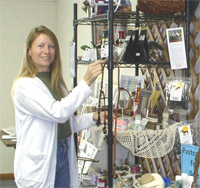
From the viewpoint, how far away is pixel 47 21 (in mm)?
5102

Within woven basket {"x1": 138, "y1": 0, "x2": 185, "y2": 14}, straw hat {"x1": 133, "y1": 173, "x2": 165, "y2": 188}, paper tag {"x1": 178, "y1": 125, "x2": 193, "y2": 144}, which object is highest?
woven basket {"x1": 138, "y1": 0, "x2": 185, "y2": 14}

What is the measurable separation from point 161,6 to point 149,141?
0.68 m

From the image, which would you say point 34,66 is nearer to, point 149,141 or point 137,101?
point 137,101

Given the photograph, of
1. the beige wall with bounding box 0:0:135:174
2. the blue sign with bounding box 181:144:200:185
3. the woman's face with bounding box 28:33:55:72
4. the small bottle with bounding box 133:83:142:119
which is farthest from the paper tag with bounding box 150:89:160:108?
the beige wall with bounding box 0:0:135:174

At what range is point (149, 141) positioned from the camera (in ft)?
6.44

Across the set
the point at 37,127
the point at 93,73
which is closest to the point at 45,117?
the point at 37,127

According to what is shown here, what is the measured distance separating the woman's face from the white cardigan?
0.41ft

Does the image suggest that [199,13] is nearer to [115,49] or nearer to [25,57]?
[115,49]

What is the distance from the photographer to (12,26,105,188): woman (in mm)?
1855

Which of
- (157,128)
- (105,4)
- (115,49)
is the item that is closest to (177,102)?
(157,128)

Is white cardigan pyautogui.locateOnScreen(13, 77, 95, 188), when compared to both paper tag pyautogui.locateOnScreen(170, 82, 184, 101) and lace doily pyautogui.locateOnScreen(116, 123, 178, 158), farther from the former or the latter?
paper tag pyautogui.locateOnScreen(170, 82, 184, 101)

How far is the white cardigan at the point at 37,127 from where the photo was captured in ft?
6.06

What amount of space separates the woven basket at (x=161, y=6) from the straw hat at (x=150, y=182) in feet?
2.75

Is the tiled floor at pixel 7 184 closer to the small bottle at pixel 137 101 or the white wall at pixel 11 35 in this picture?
the white wall at pixel 11 35
